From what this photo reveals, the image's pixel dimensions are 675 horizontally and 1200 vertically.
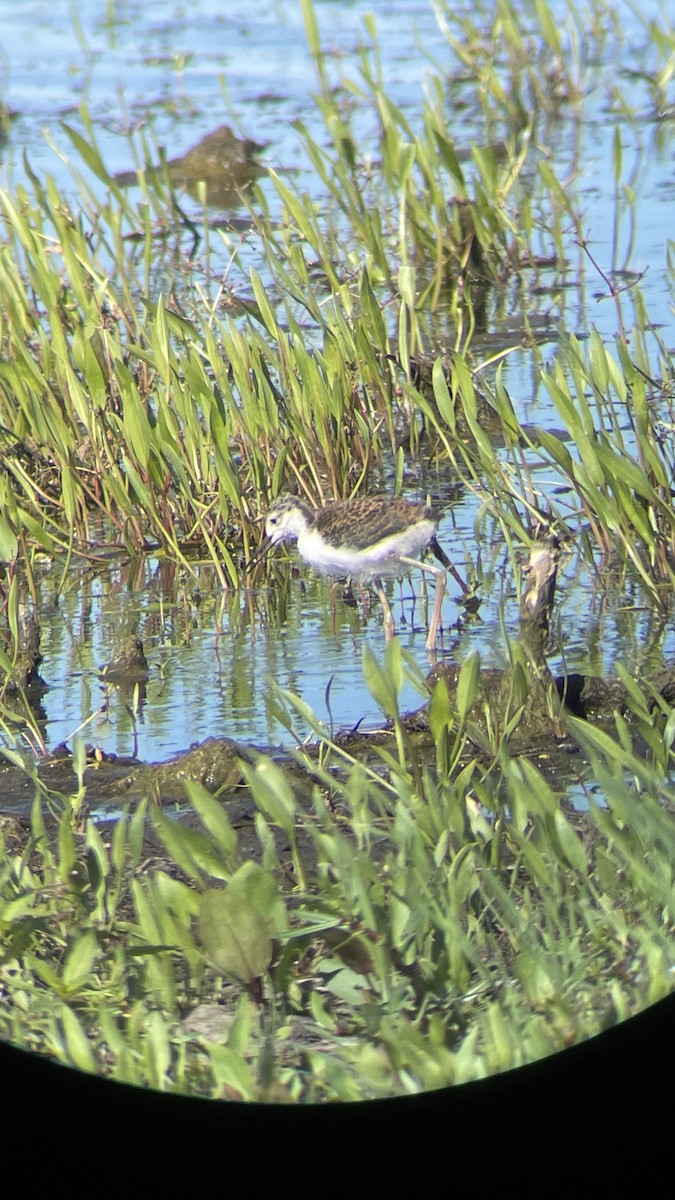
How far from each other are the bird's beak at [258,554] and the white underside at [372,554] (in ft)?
0.61

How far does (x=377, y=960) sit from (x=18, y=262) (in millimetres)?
3937

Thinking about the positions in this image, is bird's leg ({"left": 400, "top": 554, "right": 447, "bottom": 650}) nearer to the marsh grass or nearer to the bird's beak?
the bird's beak

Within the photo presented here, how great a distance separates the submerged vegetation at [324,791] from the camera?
2096 mm

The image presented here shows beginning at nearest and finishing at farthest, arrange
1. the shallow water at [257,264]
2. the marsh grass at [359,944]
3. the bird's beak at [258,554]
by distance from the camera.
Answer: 1. the marsh grass at [359,944]
2. the shallow water at [257,264]
3. the bird's beak at [258,554]

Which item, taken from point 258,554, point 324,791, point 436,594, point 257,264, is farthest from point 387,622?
point 257,264

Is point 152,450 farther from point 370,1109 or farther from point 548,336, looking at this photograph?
point 370,1109

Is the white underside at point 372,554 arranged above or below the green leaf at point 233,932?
below

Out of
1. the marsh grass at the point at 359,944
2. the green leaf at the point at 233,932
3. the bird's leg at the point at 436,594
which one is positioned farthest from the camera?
the bird's leg at the point at 436,594

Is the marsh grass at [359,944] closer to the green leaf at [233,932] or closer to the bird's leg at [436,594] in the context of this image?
the green leaf at [233,932]

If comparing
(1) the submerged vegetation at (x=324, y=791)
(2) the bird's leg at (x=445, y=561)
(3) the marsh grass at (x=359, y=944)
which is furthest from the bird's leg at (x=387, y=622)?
(3) the marsh grass at (x=359, y=944)

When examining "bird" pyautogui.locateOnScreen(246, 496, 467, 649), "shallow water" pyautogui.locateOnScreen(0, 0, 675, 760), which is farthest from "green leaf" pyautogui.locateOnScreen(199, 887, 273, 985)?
"bird" pyautogui.locateOnScreen(246, 496, 467, 649)

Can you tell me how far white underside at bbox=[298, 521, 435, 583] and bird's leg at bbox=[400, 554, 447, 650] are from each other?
0.10 feet

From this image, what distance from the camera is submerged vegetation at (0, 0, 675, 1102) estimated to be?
210 cm

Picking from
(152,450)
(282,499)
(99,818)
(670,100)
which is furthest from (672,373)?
(670,100)
